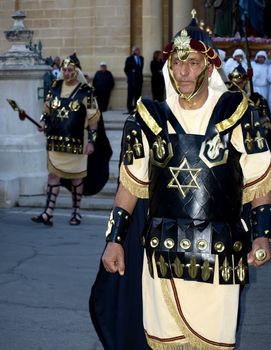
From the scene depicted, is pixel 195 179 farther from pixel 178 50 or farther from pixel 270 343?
pixel 270 343

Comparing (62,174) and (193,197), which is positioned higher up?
(193,197)

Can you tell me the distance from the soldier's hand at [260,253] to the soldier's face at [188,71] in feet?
2.57

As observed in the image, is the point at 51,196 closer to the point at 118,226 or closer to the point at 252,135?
the point at 118,226

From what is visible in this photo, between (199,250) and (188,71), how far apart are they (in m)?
0.85

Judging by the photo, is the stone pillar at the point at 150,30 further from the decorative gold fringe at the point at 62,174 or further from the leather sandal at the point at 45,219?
the leather sandal at the point at 45,219

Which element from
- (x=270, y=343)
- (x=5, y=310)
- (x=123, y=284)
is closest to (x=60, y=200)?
(x=5, y=310)

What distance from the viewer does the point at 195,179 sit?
4199 millimetres

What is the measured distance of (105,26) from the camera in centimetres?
2247

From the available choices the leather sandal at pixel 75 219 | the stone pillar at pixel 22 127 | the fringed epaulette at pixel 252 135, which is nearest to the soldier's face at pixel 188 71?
the fringed epaulette at pixel 252 135

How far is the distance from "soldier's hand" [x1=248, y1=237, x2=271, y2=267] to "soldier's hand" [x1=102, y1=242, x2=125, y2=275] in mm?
617

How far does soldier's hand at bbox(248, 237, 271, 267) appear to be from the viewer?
423 centimetres

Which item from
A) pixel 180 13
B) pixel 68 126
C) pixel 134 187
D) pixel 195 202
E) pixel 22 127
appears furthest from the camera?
pixel 180 13

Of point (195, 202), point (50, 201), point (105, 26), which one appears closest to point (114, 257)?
point (195, 202)

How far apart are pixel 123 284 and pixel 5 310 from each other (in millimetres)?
2246
